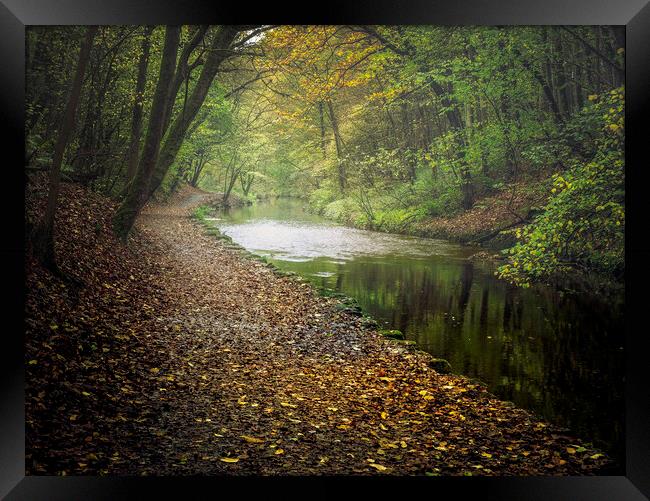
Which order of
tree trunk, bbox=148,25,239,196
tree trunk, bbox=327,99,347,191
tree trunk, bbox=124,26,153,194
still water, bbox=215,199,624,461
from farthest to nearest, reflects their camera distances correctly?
tree trunk, bbox=327,99,347,191 < tree trunk, bbox=148,25,239,196 < tree trunk, bbox=124,26,153,194 < still water, bbox=215,199,624,461

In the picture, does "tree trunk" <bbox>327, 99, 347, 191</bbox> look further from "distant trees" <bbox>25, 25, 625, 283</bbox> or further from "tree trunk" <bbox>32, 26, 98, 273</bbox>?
"tree trunk" <bbox>32, 26, 98, 273</bbox>

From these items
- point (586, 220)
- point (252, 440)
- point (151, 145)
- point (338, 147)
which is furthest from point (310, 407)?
point (338, 147)

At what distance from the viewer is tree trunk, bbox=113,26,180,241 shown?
5.93m

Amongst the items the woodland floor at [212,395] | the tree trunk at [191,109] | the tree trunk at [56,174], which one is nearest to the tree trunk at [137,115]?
the tree trunk at [191,109]

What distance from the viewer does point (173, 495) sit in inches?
152

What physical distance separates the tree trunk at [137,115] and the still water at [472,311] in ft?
7.14

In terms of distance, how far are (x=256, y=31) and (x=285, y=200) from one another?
2488 millimetres

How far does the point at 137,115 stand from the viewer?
593cm

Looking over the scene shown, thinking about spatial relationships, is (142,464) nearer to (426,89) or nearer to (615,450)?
(615,450)

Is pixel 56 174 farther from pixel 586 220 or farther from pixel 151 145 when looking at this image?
pixel 586 220

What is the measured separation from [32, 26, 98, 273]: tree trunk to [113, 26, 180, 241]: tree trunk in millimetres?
1233

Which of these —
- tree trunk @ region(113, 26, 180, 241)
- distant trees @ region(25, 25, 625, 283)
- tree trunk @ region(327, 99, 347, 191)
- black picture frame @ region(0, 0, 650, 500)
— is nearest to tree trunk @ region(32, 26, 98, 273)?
distant trees @ region(25, 25, 625, 283)

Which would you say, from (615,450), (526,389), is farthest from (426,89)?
(615,450)

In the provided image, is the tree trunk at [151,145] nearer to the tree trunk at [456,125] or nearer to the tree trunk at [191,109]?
the tree trunk at [191,109]
